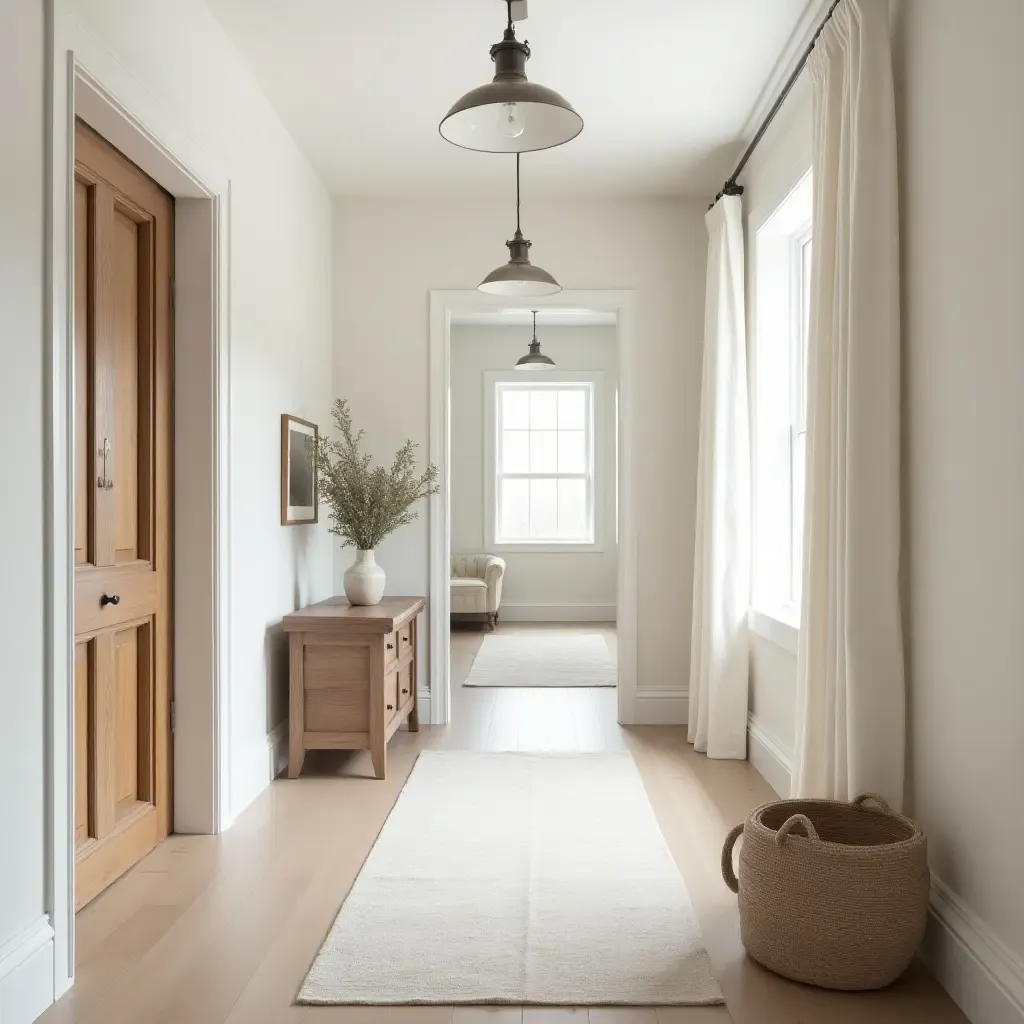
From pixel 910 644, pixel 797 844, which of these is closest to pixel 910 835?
pixel 797 844

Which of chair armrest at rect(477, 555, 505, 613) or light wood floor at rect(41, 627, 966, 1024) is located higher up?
chair armrest at rect(477, 555, 505, 613)

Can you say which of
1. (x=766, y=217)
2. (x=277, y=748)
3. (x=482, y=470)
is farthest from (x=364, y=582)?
(x=482, y=470)

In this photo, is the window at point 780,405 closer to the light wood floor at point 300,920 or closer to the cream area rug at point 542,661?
the light wood floor at point 300,920

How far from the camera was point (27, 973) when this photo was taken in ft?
6.91

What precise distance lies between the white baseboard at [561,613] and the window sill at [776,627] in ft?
16.6

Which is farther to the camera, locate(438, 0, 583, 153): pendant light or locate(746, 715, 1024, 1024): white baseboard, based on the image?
locate(438, 0, 583, 153): pendant light

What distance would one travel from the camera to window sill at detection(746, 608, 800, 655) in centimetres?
376

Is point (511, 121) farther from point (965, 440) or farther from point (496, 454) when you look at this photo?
point (496, 454)

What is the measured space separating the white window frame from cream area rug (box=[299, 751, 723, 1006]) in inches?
220

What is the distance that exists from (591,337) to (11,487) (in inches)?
308

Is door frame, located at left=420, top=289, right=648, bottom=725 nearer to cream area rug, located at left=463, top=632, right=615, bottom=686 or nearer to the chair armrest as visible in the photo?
cream area rug, located at left=463, top=632, right=615, bottom=686

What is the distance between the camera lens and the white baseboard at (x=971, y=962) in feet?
6.55

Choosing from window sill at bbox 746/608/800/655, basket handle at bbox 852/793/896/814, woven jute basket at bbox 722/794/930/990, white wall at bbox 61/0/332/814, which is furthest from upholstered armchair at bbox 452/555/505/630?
woven jute basket at bbox 722/794/930/990

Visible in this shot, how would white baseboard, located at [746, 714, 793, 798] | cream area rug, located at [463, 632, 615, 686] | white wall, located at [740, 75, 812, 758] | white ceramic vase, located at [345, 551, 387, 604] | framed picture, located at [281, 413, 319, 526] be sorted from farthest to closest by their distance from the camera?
cream area rug, located at [463, 632, 615, 686] < white ceramic vase, located at [345, 551, 387, 604] < framed picture, located at [281, 413, 319, 526] < white baseboard, located at [746, 714, 793, 798] < white wall, located at [740, 75, 812, 758]
